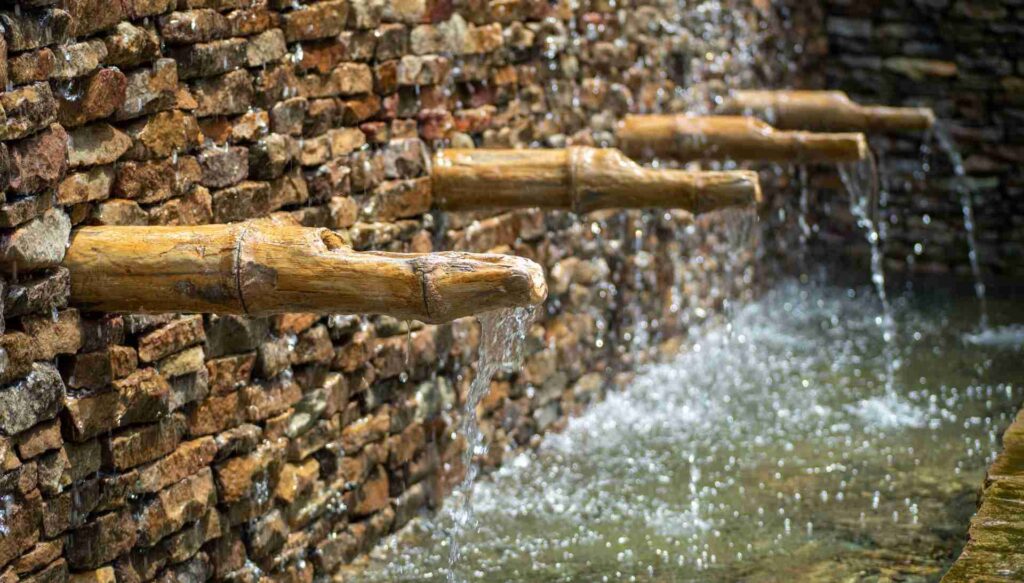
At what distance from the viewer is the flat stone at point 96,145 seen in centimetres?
311

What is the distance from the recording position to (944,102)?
8.25 m

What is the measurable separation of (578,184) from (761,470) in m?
1.29

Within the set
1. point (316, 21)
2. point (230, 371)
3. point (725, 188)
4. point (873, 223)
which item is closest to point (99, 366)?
point (230, 371)

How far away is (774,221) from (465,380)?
11.6 feet

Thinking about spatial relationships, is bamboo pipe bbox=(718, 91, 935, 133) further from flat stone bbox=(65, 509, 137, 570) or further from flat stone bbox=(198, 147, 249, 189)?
flat stone bbox=(65, 509, 137, 570)

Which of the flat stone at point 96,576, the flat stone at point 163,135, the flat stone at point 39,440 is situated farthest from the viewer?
the flat stone at point 163,135

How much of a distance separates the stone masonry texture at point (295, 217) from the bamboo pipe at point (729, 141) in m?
0.16

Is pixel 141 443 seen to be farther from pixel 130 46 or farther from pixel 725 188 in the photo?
pixel 725 188

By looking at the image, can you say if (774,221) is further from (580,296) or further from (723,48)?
(580,296)

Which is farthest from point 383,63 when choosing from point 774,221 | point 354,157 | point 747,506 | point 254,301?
point 774,221

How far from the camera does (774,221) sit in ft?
26.4

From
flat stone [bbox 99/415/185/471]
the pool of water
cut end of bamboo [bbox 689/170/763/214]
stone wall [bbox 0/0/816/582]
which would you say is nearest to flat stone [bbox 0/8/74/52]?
stone wall [bbox 0/0/816/582]

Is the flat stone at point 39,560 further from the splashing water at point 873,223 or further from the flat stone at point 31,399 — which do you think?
the splashing water at point 873,223

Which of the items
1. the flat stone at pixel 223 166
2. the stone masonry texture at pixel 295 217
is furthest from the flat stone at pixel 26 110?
the flat stone at pixel 223 166
